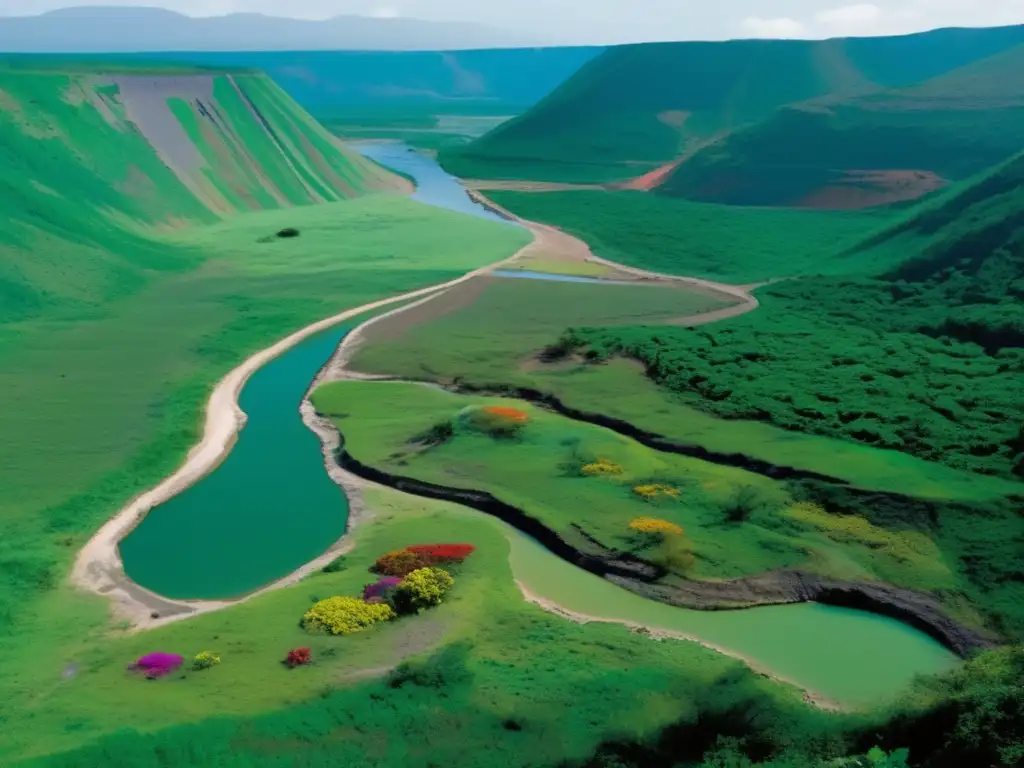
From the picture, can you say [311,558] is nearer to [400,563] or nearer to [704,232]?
[400,563]

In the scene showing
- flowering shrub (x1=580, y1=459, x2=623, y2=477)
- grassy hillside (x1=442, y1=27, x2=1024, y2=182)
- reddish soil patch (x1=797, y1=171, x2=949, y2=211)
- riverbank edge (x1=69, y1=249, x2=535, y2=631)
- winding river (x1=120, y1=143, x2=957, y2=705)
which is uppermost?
grassy hillside (x1=442, y1=27, x2=1024, y2=182)

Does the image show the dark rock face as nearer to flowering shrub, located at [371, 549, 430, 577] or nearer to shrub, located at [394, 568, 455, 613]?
flowering shrub, located at [371, 549, 430, 577]

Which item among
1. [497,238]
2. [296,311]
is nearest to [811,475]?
[296,311]

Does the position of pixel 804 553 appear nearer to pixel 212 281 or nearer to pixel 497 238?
pixel 212 281

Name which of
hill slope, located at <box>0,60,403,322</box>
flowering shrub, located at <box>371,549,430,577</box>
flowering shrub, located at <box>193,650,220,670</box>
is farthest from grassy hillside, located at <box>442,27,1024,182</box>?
flowering shrub, located at <box>193,650,220,670</box>

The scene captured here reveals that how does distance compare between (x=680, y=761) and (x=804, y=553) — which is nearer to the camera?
(x=680, y=761)

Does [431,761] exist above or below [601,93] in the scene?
below
